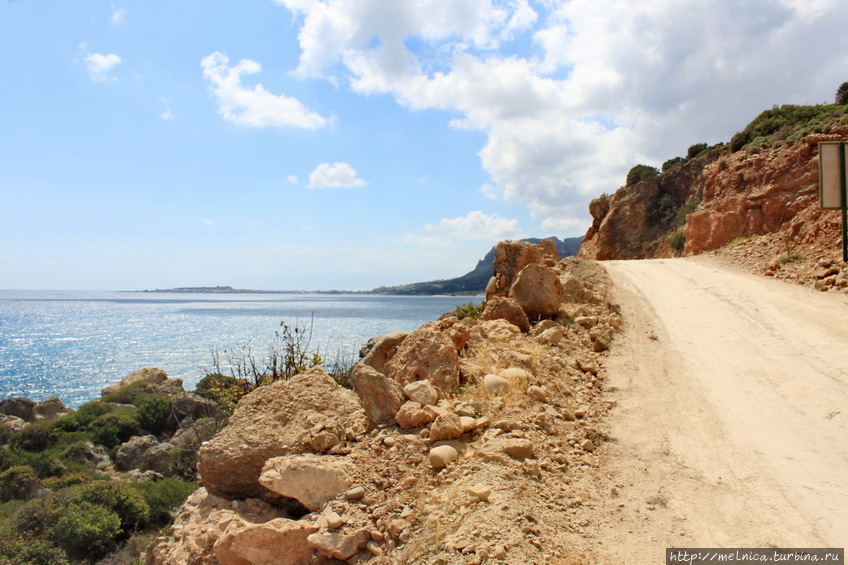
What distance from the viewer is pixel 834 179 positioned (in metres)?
13.6

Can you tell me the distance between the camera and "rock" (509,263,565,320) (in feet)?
34.8

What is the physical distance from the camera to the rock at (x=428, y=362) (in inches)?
243

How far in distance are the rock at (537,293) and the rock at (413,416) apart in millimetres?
5868

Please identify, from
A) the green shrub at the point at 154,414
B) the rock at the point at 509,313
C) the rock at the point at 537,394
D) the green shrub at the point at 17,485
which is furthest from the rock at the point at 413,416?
the green shrub at the point at 154,414

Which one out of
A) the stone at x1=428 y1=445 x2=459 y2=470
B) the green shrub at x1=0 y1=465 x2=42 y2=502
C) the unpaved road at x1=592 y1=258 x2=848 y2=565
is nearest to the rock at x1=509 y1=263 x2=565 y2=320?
the unpaved road at x1=592 y1=258 x2=848 y2=565

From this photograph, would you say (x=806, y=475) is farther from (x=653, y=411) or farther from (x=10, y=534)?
(x=10, y=534)

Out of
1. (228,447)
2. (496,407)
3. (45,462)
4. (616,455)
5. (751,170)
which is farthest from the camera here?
(751,170)

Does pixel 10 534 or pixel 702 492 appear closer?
pixel 702 492

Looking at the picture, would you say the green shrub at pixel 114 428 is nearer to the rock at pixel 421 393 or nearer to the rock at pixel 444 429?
the rock at pixel 421 393

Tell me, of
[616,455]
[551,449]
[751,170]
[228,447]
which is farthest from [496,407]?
[751,170]

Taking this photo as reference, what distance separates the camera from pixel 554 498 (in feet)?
13.6

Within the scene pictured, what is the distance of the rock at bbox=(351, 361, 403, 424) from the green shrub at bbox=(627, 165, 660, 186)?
46.1m

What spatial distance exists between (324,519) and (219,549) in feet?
2.75

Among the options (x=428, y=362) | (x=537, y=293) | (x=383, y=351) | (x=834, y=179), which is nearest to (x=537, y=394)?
(x=428, y=362)
